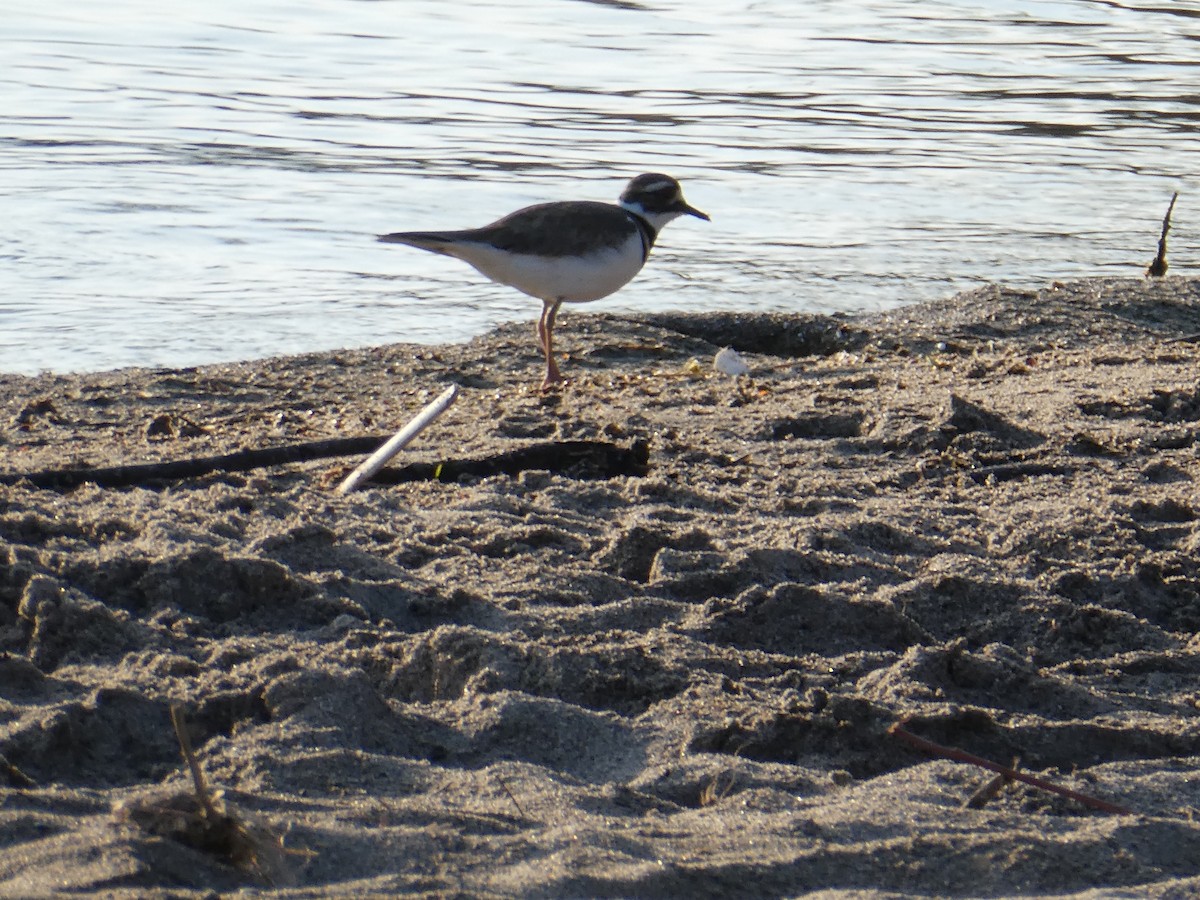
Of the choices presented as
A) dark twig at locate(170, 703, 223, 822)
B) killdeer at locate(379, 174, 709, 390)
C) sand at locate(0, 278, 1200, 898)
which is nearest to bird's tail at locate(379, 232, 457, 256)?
killdeer at locate(379, 174, 709, 390)

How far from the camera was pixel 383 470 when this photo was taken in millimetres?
3734

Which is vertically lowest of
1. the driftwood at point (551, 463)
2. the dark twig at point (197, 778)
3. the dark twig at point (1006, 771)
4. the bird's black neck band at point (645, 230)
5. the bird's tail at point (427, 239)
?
the dark twig at point (1006, 771)

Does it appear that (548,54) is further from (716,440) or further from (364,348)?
(716,440)

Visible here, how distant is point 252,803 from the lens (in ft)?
6.84

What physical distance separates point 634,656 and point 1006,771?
2.39 ft

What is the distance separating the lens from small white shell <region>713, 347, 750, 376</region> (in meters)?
5.78

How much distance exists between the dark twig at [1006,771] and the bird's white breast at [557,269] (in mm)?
3738

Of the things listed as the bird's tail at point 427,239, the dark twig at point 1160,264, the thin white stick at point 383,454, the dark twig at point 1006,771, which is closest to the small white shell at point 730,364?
the bird's tail at point 427,239

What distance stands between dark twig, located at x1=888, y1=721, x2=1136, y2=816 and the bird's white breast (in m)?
3.74

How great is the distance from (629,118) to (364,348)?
6391 mm

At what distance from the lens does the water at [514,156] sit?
24.4 feet

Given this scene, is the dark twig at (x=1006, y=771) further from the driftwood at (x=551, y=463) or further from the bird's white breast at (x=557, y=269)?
the bird's white breast at (x=557, y=269)

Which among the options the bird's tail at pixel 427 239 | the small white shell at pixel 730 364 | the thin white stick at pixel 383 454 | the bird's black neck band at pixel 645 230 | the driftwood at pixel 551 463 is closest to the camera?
the thin white stick at pixel 383 454

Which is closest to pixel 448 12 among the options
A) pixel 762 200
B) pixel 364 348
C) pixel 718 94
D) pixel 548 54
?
pixel 548 54
